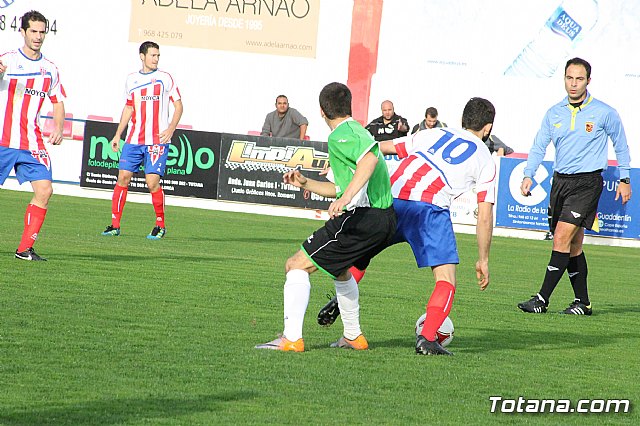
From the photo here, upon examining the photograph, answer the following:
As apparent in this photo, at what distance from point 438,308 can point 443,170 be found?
0.85m

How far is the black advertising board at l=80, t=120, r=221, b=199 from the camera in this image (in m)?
23.7

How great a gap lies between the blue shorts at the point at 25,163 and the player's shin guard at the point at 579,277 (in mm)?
4753

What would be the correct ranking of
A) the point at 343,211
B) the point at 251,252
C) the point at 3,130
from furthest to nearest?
the point at 251,252, the point at 3,130, the point at 343,211

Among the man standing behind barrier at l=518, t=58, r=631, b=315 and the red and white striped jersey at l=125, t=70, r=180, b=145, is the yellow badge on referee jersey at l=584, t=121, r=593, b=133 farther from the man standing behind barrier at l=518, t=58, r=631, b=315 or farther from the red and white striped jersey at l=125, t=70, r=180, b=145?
the red and white striped jersey at l=125, t=70, r=180, b=145

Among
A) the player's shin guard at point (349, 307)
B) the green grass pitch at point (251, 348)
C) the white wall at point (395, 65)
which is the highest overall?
the white wall at point (395, 65)

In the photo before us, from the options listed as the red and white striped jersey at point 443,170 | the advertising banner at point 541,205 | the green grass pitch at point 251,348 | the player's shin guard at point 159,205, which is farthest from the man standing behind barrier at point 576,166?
the advertising banner at point 541,205

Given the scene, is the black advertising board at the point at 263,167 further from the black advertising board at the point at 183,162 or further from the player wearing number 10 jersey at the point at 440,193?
the player wearing number 10 jersey at the point at 440,193

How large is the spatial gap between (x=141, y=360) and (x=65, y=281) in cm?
353

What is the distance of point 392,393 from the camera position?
20.1ft

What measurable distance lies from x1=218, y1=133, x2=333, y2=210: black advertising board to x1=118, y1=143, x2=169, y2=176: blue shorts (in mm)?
7370

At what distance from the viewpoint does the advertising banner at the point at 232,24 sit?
106 feet

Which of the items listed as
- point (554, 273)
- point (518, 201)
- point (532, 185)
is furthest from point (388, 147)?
point (518, 201)

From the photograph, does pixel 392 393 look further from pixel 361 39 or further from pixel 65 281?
pixel 361 39

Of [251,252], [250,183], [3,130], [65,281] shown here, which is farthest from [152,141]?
[250,183]
